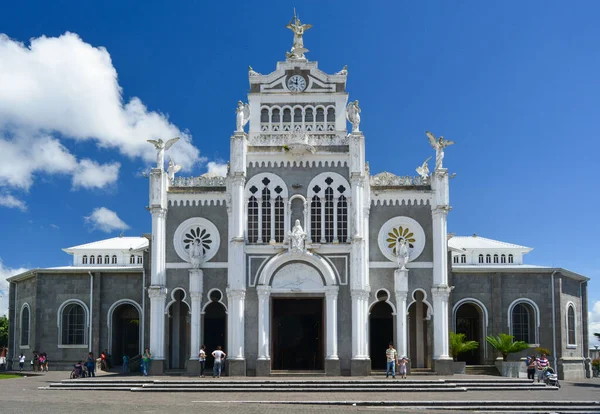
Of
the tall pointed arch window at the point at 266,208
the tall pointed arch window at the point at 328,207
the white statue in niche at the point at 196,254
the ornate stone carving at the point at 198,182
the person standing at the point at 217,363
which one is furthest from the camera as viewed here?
the ornate stone carving at the point at 198,182

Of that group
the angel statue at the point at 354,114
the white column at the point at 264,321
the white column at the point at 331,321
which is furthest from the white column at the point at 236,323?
the angel statue at the point at 354,114

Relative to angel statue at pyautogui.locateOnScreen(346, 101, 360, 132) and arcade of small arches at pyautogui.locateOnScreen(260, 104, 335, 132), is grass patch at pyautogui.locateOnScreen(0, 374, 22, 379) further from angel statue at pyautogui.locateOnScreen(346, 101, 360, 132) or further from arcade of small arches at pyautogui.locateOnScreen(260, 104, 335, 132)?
angel statue at pyautogui.locateOnScreen(346, 101, 360, 132)

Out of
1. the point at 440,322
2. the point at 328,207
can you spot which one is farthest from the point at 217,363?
the point at 440,322

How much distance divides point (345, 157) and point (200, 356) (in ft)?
43.7

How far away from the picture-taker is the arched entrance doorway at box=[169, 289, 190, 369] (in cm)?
4503

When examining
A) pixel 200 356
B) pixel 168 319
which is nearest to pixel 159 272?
pixel 168 319

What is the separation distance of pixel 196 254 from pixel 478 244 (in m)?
22.7

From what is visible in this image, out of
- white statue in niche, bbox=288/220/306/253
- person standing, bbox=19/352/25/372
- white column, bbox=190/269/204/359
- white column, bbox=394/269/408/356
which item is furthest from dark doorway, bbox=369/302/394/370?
person standing, bbox=19/352/25/372

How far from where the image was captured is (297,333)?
43688 millimetres

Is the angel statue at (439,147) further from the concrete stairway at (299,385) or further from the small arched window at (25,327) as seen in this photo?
the small arched window at (25,327)

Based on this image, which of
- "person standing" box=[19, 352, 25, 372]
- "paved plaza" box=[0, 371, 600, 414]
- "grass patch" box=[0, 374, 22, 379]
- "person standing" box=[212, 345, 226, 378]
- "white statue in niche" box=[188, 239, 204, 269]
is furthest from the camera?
"person standing" box=[19, 352, 25, 372]

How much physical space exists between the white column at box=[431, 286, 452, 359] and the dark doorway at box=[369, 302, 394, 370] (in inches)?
142

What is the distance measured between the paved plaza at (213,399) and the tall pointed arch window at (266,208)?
28.1 feet

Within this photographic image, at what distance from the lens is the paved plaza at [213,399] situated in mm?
28422
